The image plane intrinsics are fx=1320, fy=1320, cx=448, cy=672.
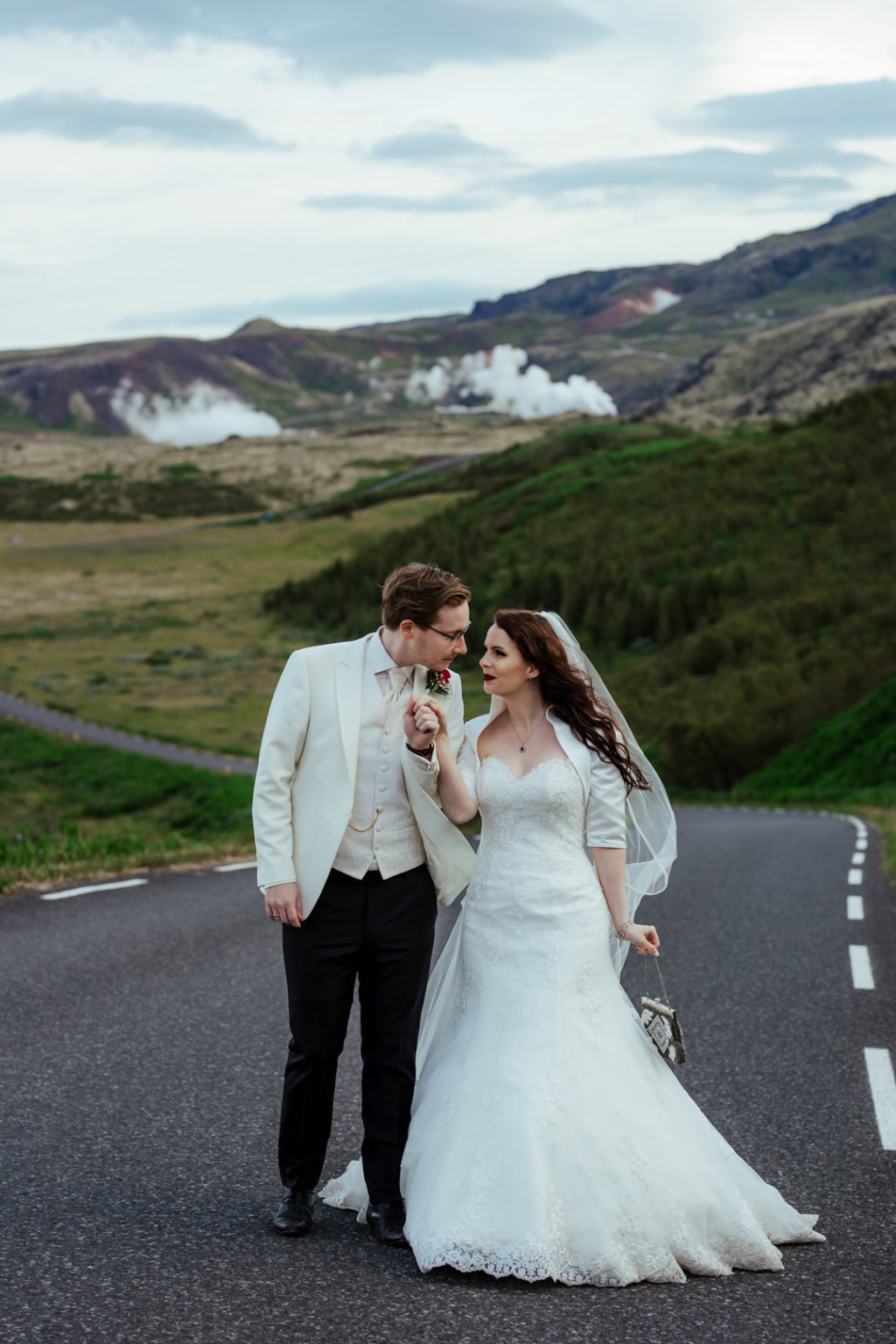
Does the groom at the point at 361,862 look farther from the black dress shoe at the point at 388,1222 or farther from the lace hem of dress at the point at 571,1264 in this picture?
the lace hem of dress at the point at 571,1264

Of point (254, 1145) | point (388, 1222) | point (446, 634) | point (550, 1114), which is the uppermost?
A: point (446, 634)

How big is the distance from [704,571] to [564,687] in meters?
59.1

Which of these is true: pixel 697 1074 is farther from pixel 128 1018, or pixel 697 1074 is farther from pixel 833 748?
pixel 833 748

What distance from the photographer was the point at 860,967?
9.24 meters

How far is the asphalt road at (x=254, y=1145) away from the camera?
3.68 m

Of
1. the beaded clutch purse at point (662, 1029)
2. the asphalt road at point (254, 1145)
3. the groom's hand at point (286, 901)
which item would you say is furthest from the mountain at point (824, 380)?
the groom's hand at point (286, 901)

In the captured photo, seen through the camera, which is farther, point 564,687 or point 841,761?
point 841,761

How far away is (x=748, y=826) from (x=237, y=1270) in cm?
1865

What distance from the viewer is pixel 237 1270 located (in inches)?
155

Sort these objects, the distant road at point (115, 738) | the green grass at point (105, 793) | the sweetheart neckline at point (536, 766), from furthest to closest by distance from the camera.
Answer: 1. the distant road at point (115, 738)
2. the green grass at point (105, 793)
3. the sweetheart neckline at point (536, 766)

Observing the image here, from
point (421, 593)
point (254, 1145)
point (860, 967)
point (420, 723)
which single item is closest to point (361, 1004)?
point (420, 723)

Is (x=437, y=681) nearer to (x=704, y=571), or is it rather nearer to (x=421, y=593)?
(x=421, y=593)

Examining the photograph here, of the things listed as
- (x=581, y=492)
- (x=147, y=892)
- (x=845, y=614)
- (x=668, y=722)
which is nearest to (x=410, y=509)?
(x=581, y=492)

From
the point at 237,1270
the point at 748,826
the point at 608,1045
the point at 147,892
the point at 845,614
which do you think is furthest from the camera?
the point at 845,614
